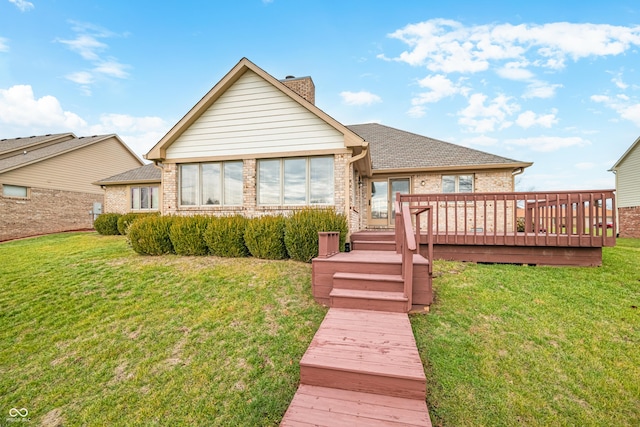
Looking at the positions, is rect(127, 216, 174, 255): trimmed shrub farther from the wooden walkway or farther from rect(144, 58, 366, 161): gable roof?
the wooden walkway

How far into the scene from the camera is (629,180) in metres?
15.6

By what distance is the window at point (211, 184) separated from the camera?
853 cm

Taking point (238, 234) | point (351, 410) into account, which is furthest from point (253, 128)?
point (351, 410)

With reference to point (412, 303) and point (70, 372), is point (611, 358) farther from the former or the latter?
point (70, 372)

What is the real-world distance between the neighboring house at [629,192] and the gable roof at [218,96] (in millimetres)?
17497

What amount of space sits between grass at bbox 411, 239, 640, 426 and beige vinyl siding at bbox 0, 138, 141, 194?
71.8ft

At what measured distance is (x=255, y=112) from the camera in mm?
8133

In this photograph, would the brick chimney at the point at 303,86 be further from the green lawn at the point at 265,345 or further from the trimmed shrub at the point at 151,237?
the green lawn at the point at 265,345

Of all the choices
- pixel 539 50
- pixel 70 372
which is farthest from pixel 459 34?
pixel 70 372

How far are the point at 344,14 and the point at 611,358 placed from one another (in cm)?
1289

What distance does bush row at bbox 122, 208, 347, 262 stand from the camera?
668 cm

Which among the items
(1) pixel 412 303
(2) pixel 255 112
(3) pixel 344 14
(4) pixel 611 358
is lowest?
(4) pixel 611 358

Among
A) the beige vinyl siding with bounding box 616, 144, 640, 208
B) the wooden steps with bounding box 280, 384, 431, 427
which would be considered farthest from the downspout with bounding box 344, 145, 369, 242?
the beige vinyl siding with bounding box 616, 144, 640, 208

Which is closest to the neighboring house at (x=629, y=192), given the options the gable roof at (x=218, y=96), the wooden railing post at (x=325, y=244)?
the gable roof at (x=218, y=96)
